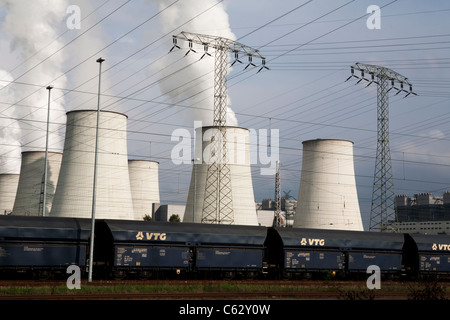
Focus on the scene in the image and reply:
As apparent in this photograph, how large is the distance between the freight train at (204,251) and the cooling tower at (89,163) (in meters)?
20.4

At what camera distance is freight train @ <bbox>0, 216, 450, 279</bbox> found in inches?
1086

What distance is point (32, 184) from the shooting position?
6794 cm

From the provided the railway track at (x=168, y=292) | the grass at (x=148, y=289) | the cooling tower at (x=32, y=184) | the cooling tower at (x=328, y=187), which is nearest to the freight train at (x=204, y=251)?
the railway track at (x=168, y=292)

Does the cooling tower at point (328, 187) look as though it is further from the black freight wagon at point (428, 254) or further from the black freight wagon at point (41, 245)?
the black freight wagon at point (41, 245)

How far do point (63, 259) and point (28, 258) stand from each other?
5.92 feet

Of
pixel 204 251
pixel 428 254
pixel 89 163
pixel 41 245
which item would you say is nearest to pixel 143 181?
pixel 89 163

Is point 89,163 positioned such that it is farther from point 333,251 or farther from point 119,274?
point 333,251

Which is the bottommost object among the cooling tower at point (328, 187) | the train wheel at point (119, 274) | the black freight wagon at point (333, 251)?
the train wheel at point (119, 274)

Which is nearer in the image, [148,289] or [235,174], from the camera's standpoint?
[148,289]

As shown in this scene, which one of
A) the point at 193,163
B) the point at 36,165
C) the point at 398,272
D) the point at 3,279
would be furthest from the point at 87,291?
the point at 36,165

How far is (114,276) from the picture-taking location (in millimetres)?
29078

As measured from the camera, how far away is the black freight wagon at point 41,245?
2664cm

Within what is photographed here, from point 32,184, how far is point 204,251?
43722mm
